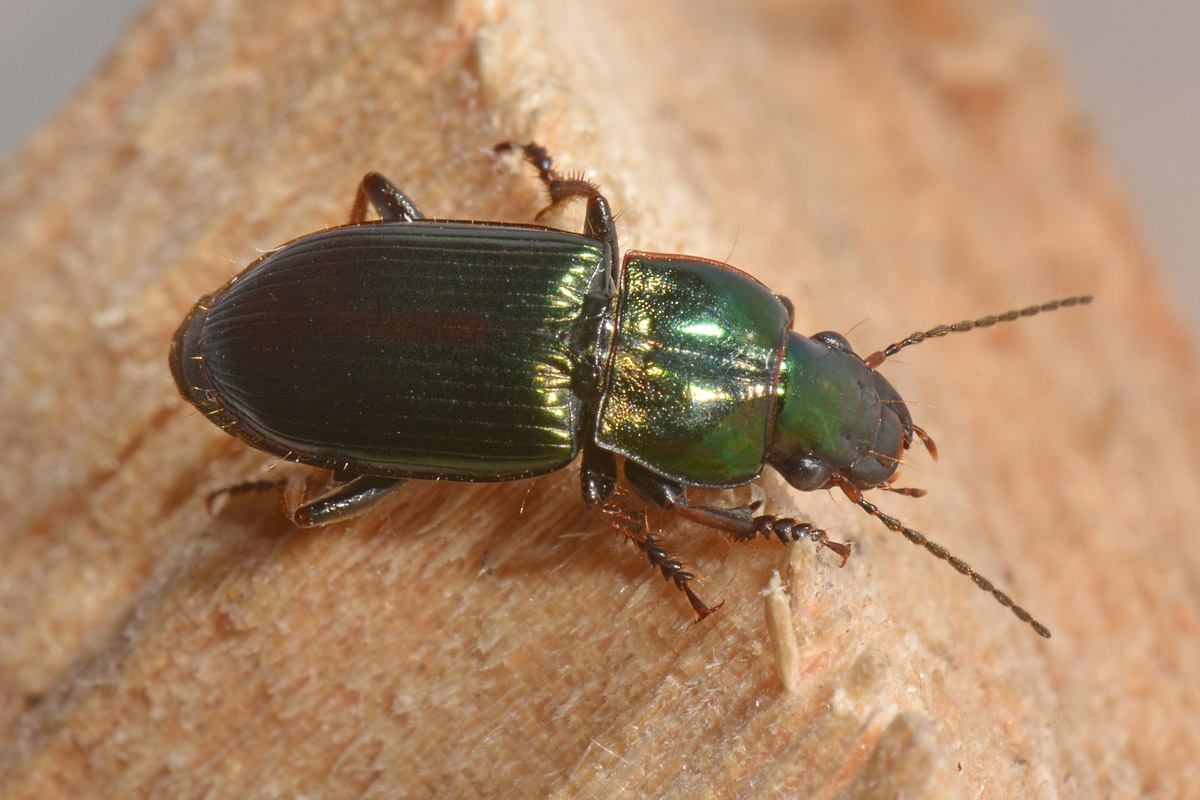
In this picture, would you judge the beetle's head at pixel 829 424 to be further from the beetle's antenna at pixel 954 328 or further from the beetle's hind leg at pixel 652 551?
the beetle's hind leg at pixel 652 551

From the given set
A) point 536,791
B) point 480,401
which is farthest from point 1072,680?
point 480,401

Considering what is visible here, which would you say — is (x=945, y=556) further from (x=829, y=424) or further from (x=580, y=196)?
(x=580, y=196)

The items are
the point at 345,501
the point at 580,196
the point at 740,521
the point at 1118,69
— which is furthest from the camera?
the point at 1118,69

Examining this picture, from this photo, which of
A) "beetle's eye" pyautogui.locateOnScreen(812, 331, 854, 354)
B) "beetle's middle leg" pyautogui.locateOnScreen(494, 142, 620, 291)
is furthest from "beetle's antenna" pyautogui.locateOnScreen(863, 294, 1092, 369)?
"beetle's middle leg" pyautogui.locateOnScreen(494, 142, 620, 291)

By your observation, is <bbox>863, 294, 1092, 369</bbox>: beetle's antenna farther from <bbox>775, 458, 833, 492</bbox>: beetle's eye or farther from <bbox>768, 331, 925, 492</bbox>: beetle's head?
<bbox>775, 458, 833, 492</bbox>: beetle's eye

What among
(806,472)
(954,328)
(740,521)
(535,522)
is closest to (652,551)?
(740,521)
